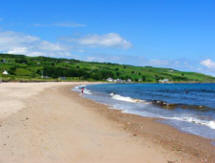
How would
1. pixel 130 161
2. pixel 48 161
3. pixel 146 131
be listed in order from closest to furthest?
pixel 48 161 < pixel 130 161 < pixel 146 131

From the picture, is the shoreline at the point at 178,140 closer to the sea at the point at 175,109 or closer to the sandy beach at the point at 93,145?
the sandy beach at the point at 93,145

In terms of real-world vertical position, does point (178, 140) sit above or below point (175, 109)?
above

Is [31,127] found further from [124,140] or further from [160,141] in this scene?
[160,141]

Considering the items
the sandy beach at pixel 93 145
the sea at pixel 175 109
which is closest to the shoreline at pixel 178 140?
the sandy beach at pixel 93 145

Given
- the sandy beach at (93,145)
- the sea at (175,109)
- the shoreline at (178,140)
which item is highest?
the sandy beach at (93,145)

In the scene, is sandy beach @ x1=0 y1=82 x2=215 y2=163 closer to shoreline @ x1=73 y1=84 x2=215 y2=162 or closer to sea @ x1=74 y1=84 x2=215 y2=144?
shoreline @ x1=73 y1=84 x2=215 y2=162

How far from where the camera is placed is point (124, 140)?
10703mm

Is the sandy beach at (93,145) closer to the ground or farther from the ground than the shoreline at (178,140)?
farther from the ground

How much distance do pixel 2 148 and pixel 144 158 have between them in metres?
5.00

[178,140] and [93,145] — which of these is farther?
[178,140]

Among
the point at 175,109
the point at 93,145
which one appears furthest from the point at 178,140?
the point at 175,109

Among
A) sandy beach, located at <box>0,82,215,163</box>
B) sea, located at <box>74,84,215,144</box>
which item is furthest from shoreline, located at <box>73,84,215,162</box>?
sea, located at <box>74,84,215,144</box>

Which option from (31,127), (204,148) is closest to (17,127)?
(31,127)

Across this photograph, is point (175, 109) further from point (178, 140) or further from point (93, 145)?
point (93, 145)
